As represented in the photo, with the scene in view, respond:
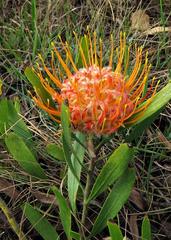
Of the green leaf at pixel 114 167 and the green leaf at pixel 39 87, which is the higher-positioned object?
the green leaf at pixel 39 87

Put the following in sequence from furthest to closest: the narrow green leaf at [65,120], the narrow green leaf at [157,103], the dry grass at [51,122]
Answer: the dry grass at [51,122]
the narrow green leaf at [157,103]
the narrow green leaf at [65,120]

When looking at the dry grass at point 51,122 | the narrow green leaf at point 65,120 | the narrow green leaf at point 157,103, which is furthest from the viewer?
the dry grass at point 51,122

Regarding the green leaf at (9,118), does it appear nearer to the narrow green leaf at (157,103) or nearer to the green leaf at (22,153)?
the green leaf at (22,153)

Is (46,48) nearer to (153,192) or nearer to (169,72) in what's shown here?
(169,72)

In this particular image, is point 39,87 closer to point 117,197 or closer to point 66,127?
point 66,127

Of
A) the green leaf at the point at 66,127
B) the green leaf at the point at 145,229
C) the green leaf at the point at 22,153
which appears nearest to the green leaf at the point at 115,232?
the green leaf at the point at 145,229

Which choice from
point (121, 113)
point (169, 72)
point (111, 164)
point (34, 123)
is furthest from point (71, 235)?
point (169, 72)
